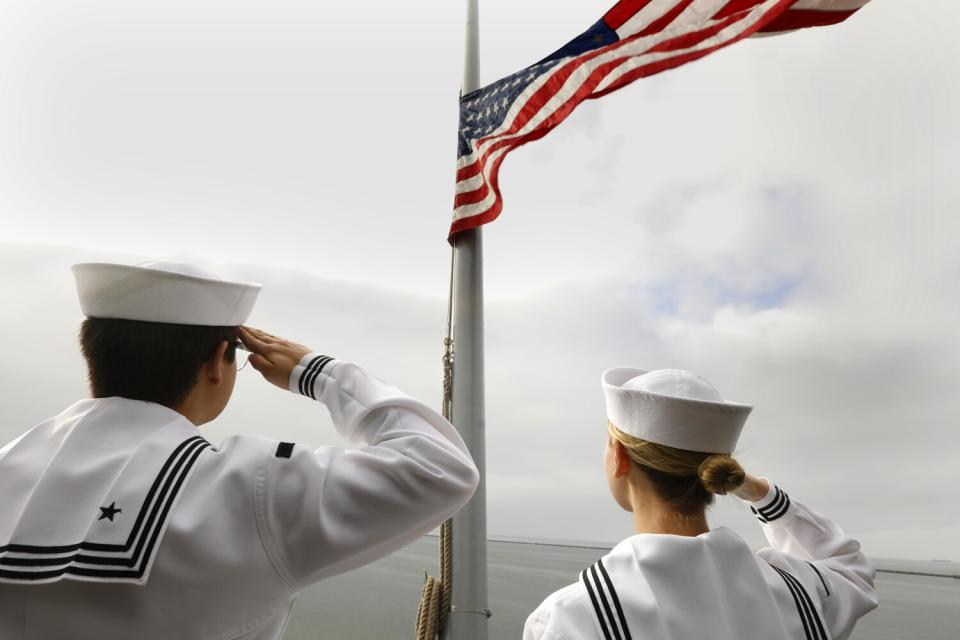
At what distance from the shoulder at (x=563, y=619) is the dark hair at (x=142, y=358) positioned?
1071 millimetres

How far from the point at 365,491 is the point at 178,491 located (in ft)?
1.30

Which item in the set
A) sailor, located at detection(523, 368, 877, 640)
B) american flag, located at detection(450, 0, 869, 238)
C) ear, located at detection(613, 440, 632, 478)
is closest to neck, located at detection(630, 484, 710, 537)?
sailor, located at detection(523, 368, 877, 640)

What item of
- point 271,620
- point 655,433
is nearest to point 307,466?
point 271,620

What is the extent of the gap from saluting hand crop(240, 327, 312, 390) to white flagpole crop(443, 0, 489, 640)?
165cm

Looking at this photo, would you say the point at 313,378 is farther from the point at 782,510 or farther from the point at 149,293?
the point at 782,510

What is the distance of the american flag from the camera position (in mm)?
4137

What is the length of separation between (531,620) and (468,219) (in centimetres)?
281

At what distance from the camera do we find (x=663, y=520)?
2082 millimetres

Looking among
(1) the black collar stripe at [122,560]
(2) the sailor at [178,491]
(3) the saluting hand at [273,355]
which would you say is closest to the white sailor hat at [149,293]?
(2) the sailor at [178,491]

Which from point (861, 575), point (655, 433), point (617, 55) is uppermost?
point (617, 55)

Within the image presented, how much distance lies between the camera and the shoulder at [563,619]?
184 cm

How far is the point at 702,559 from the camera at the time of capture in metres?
1.99

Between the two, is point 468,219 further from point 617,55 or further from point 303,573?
point 303,573

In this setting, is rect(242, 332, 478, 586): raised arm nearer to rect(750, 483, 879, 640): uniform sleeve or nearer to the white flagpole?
rect(750, 483, 879, 640): uniform sleeve
